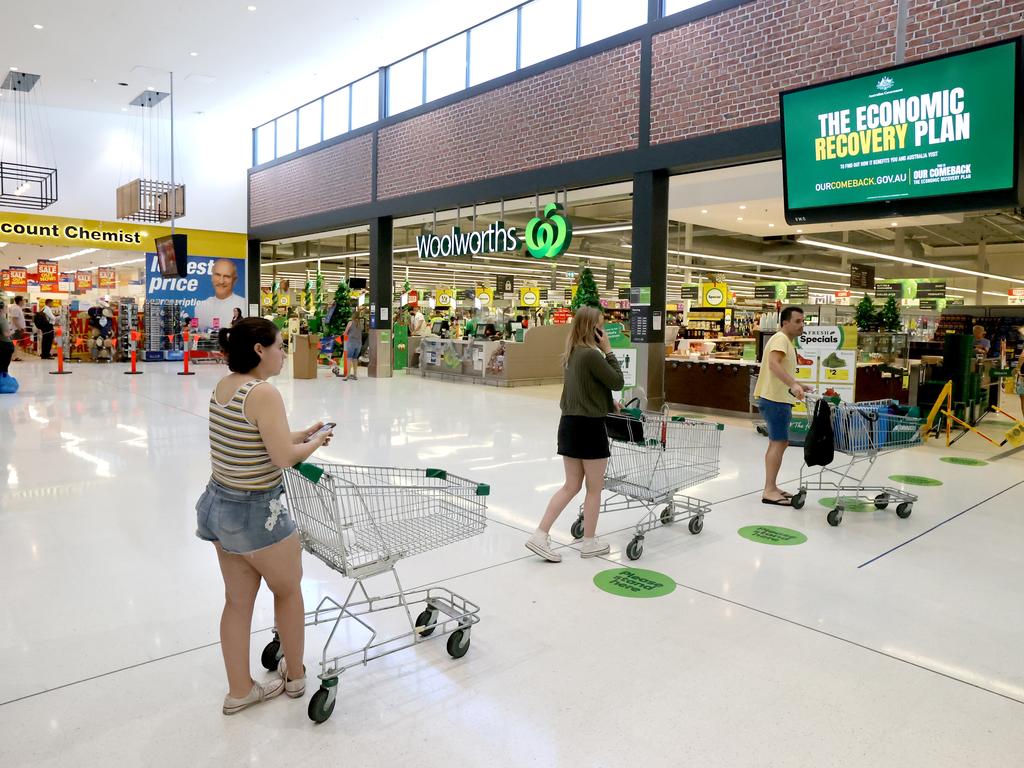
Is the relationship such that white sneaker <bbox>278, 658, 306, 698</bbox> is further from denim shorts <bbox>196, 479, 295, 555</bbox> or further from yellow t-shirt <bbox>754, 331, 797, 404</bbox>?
yellow t-shirt <bbox>754, 331, 797, 404</bbox>

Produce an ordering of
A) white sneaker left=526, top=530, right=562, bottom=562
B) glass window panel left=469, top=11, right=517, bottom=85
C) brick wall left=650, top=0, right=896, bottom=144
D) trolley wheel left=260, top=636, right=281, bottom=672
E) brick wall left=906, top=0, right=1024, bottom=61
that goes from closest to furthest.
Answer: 1. trolley wheel left=260, top=636, right=281, bottom=672
2. white sneaker left=526, top=530, right=562, bottom=562
3. brick wall left=906, top=0, right=1024, bottom=61
4. brick wall left=650, top=0, right=896, bottom=144
5. glass window panel left=469, top=11, right=517, bottom=85

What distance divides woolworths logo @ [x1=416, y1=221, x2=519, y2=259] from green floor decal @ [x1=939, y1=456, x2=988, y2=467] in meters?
7.83

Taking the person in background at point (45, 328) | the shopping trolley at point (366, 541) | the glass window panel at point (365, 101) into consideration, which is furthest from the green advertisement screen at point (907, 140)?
the person in background at point (45, 328)

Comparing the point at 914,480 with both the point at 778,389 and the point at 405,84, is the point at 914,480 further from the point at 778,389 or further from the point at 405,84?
the point at 405,84

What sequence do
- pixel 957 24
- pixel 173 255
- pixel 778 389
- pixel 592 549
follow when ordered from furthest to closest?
pixel 173 255, pixel 957 24, pixel 778 389, pixel 592 549

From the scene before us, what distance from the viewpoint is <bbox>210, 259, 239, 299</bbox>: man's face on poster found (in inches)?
845

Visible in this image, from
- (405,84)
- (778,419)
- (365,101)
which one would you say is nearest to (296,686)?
(778,419)

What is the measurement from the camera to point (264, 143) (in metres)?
21.6

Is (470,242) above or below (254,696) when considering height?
above

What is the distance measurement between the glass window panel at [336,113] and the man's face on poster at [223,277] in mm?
5537

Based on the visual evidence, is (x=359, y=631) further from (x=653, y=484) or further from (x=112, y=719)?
(x=653, y=484)

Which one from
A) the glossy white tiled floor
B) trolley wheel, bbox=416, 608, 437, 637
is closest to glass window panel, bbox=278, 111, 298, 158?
the glossy white tiled floor

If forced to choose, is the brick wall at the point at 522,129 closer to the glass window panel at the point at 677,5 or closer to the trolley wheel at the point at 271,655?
the glass window panel at the point at 677,5

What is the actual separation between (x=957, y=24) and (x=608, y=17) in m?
5.38
